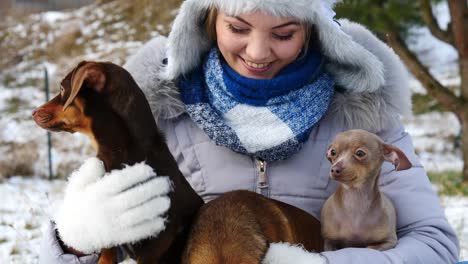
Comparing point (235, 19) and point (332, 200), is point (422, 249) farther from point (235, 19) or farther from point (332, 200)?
point (235, 19)

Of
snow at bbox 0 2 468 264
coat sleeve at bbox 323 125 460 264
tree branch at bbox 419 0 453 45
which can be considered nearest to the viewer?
coat sleeve at bbox 323 125 460 264

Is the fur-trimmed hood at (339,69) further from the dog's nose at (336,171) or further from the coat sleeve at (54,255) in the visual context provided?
the coat sleeve at (54,255)

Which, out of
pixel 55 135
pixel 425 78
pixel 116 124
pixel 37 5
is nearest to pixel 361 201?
pixel 116 124

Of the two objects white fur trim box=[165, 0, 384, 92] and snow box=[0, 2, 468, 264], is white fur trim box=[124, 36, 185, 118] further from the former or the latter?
snow box=[0, 2, 468, 264]

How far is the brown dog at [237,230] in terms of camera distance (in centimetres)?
170

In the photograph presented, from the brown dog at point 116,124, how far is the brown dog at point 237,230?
74mm

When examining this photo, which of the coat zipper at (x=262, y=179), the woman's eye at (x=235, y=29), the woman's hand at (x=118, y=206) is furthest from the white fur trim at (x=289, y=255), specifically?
the woman's eye at (x=235, y=29)

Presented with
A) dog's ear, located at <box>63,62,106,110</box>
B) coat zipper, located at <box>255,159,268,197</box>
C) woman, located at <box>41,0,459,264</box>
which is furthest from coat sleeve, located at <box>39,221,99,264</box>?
coat zipper, located at <box>255,159,268,197</box>

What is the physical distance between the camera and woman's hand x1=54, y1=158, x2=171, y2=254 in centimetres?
173

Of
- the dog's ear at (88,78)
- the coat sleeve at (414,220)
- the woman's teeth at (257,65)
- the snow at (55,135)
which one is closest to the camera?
the dog's ear at (88,78)

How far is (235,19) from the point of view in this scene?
216 centimetres

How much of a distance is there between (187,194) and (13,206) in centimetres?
476

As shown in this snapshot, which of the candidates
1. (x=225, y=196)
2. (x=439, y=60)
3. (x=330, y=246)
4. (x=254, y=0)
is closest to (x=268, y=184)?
(x=330, y=246)

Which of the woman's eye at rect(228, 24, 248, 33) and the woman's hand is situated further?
the woman's eye at rect(228, 24, 248, 33)
